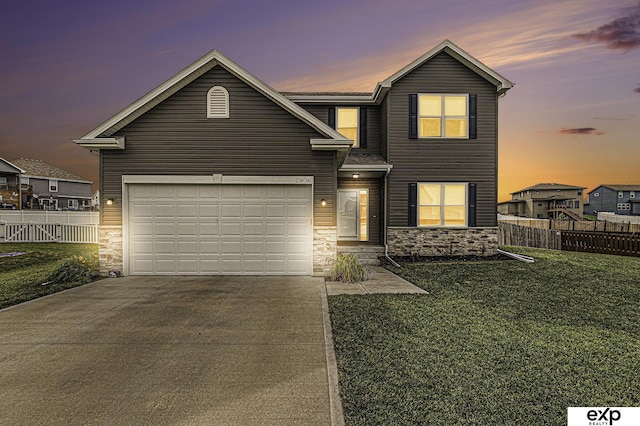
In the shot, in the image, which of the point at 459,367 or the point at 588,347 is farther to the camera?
the point at 588,347

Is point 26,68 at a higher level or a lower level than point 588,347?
higher

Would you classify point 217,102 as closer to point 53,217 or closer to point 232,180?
point 232,180

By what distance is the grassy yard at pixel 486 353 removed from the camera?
3.31 m

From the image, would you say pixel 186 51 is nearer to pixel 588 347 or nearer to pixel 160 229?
pixel 160 229

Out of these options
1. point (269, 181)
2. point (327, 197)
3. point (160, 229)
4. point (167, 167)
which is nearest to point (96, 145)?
point (167, 167)

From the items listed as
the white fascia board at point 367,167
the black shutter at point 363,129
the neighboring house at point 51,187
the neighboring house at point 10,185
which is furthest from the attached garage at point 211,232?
the neighboring house at point 10,185

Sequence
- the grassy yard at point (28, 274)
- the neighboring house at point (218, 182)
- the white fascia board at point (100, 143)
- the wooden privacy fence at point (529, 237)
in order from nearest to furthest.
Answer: the grassy yard at point (28, 274) < the white fascia board at point (100, 143) < the neighboring house at point (218, 182) < the wooden privacy fence at point (529, 237)

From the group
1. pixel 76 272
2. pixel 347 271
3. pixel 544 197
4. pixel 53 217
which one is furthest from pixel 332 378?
pixel 544 197

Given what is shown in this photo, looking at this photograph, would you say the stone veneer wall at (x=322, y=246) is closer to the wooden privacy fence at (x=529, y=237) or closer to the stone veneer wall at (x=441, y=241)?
the stone veneer wall at (x=441, y=241)

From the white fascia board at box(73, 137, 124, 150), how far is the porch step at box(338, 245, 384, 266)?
27.3 feet

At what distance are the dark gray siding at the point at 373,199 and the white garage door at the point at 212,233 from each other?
4.91m

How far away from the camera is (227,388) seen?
148 inches

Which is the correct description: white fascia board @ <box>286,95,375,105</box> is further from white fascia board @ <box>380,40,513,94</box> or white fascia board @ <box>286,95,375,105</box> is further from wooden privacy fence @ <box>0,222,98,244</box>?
wooden privacy fence @ <box>0,222,98,244</box>

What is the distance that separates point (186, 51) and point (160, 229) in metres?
14.2
